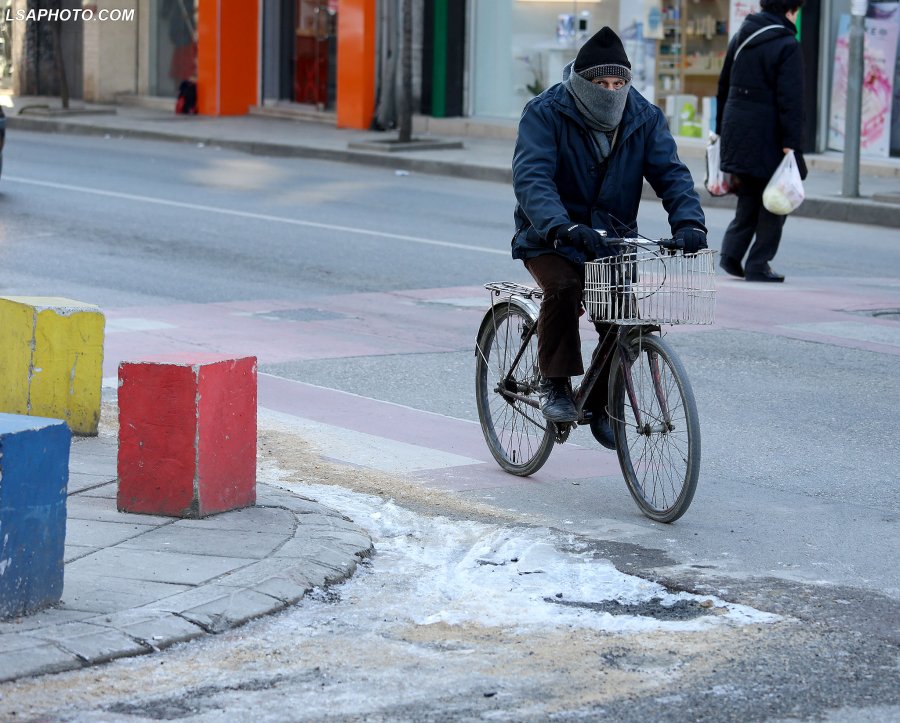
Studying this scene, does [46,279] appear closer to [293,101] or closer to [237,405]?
[237,405]

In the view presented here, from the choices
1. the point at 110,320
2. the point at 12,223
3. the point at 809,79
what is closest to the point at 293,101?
the point at 809,79

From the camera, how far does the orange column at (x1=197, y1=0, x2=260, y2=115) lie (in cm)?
2928

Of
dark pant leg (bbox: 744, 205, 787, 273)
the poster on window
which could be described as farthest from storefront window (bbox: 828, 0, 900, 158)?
dark pant leg (bbox: 744, 205, 787, 273)

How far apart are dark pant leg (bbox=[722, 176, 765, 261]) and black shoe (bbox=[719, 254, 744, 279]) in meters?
0.02

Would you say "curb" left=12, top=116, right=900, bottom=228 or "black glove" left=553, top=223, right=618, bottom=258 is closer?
"black glove" left=553, top=223, right=618, bottom=258

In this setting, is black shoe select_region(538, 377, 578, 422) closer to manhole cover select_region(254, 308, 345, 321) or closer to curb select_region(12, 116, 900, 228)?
manhole cover select_region(254, 308, 345, 321)

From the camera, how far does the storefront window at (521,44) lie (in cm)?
2431

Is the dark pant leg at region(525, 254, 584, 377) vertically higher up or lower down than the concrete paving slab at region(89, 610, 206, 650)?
higher up

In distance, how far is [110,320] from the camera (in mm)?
10508

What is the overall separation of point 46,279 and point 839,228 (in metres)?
8.21

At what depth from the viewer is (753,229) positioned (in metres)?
12.6

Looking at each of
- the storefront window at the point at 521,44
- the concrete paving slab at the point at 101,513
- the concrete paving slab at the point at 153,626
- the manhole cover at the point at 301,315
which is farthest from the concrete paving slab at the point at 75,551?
the storefront window at the point at 521,44

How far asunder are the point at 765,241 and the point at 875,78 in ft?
30.8

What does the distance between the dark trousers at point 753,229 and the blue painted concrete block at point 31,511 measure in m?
8.34
